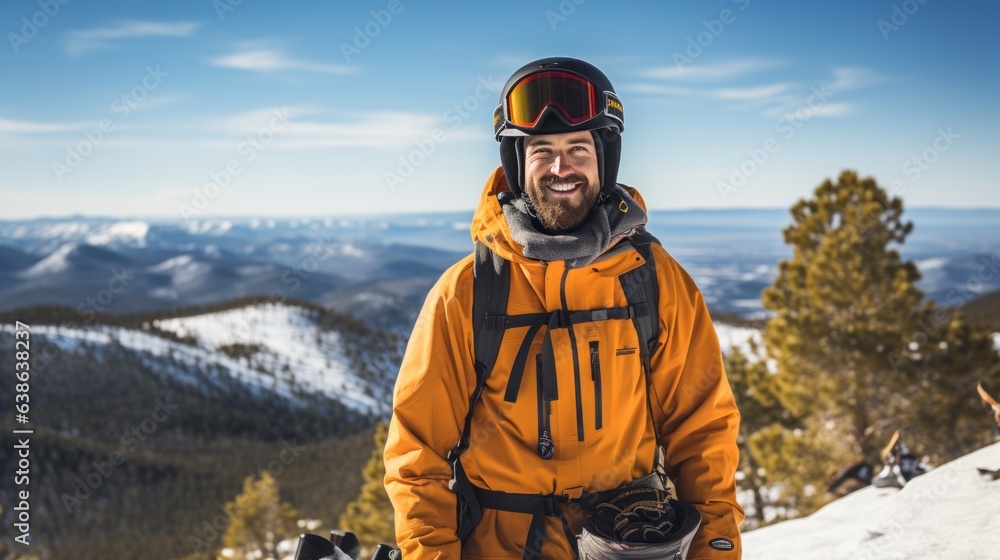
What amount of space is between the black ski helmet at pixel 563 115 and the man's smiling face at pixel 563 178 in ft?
0.22

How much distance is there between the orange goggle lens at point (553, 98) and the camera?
2803 millimetres

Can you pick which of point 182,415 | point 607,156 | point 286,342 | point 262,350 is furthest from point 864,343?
point 286,342

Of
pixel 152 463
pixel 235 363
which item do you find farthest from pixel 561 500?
pixel 235 363

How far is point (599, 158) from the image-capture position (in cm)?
294

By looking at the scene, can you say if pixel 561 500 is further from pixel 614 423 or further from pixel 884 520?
pixel 884 520

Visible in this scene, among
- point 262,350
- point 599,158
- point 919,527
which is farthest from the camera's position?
point 262,350

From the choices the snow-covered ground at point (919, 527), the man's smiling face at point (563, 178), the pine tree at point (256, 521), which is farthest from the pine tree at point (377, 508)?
the man's smiling face at point (563, 178)

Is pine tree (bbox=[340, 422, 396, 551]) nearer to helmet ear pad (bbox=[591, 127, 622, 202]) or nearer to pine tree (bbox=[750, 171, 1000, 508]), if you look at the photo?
pine tree (bbox=[750, 171, 1000, 508])

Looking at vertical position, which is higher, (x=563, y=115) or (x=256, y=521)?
(x=563, y=115)

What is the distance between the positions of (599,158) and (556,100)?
35 centimetres

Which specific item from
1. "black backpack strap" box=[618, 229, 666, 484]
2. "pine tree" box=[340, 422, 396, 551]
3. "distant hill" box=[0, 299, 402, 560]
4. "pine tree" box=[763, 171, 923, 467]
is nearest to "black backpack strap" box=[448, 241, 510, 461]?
"black backpack strap" box=[618, 229, 666, 484]

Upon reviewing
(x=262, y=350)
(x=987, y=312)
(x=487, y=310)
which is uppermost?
(x=487, y=310)

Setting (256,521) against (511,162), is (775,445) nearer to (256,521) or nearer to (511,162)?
(511,162)

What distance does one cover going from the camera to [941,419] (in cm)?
1226
